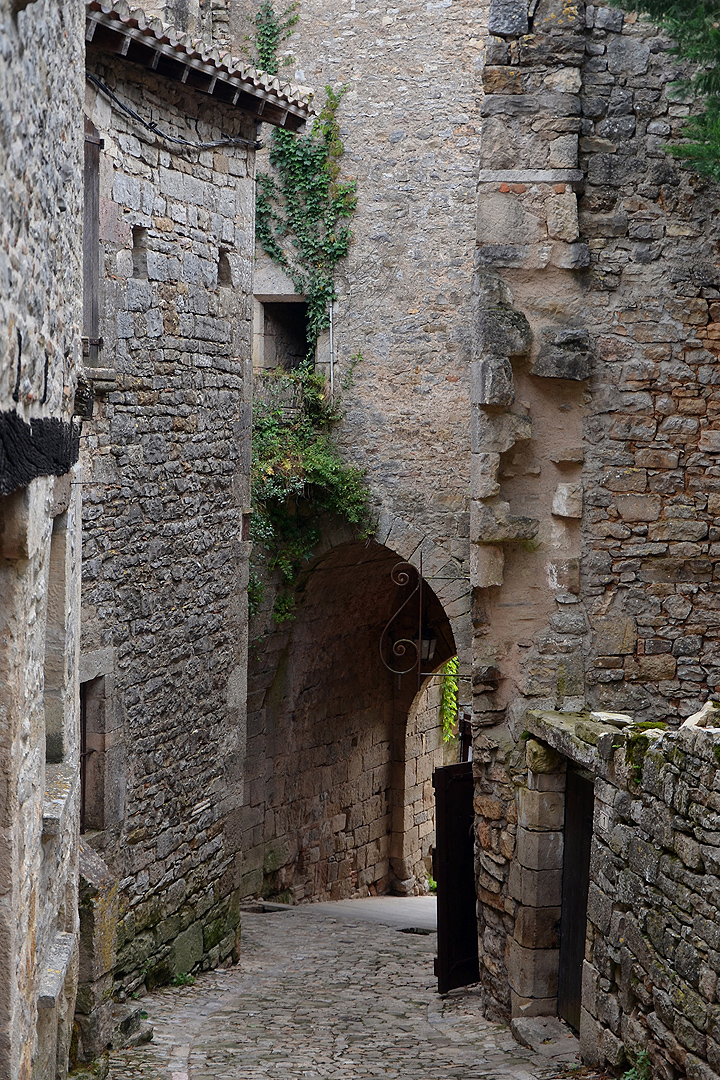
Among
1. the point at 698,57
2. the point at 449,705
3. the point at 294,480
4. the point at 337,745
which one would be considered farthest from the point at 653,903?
the point at 449,705

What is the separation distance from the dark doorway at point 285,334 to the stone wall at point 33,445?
7.31 meters

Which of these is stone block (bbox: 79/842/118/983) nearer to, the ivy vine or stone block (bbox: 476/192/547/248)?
stone block (bbox: 476/192/547/248)

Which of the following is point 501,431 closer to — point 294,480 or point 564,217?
point 564,217

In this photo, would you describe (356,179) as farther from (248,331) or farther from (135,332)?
(135,332)

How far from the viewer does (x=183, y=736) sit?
855cm

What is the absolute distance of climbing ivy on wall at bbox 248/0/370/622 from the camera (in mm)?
11344

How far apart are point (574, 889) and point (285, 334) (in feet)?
23.5

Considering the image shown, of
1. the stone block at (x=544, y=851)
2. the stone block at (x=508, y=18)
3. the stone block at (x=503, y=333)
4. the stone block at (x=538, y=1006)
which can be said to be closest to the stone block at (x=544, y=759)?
the stone block at (x=544, y=851)

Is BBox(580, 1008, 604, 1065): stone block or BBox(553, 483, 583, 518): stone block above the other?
BBox(553, 483, 583, 518): stone block

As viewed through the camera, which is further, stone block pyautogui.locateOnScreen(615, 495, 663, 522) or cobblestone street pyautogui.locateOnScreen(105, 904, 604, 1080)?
stone block pyautogui.locateOnScreen(615, 495, 663, 522)

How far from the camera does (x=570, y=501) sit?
7.14 m

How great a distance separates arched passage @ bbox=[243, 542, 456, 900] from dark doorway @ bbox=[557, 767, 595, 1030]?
5016mm

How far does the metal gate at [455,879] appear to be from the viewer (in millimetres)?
8336

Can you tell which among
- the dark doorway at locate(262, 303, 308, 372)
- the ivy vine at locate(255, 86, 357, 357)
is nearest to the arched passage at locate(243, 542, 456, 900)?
the dark doorway at locate(262, 303, 308, 372)
